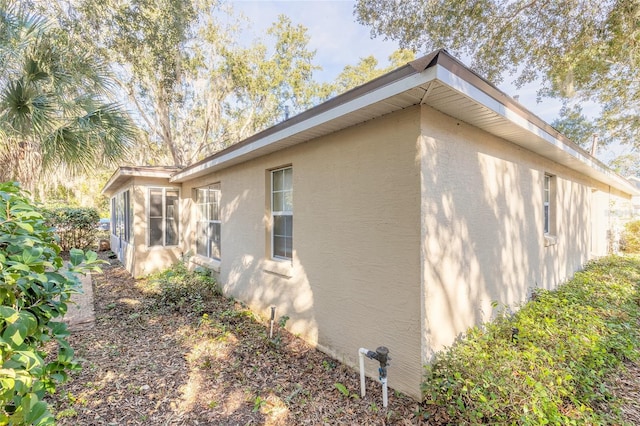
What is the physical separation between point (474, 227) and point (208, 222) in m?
6.31

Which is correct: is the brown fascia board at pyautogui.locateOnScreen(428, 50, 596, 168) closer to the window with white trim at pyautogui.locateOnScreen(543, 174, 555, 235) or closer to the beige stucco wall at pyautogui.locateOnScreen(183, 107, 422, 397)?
the beige stucco wall at pyautogui.locateOnScreen(183, 107, 422, 397)

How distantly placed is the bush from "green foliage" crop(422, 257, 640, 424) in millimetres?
15226

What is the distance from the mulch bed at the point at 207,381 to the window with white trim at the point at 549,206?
5.63 meters

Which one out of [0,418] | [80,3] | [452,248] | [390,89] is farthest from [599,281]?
[80,3]

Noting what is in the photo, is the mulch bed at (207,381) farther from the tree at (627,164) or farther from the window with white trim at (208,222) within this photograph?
the tree at (627,164)

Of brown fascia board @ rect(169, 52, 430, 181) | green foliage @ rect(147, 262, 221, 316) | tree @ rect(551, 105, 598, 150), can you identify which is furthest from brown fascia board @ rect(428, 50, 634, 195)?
tree @ rect(551, 105, 598, 150)

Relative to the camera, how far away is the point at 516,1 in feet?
24.4

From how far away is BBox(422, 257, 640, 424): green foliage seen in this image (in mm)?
2379

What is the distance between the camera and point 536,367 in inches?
108

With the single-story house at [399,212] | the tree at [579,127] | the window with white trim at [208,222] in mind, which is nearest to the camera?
the single-story house at [399,212]

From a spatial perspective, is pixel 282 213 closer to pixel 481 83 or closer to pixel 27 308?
pixel 481 83

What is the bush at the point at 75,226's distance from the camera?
12612 mm

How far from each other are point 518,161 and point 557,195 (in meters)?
2.61

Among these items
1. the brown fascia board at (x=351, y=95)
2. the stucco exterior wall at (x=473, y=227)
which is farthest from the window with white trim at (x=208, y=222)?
the stucco exterior wall at (x=473, y=227)
